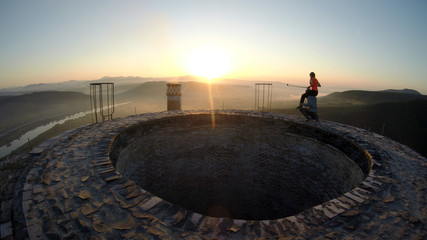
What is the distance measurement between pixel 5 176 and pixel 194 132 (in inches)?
228

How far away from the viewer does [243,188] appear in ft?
30.2

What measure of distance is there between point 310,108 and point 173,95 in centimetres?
717

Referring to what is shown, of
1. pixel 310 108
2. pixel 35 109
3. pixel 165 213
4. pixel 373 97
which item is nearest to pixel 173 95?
pixel 310 108

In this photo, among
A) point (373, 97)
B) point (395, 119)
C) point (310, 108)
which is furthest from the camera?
point (373, 97)

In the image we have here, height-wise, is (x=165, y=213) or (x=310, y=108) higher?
(x=310, y=108)

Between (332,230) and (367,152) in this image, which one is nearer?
(332,230)

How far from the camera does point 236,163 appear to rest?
915 cm

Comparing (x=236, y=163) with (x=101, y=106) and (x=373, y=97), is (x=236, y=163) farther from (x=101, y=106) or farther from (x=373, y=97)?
(x=373, y=97)

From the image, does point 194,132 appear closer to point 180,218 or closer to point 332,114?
point 180,218

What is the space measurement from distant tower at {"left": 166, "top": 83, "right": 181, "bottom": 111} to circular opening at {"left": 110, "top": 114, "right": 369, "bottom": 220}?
332 centimetres

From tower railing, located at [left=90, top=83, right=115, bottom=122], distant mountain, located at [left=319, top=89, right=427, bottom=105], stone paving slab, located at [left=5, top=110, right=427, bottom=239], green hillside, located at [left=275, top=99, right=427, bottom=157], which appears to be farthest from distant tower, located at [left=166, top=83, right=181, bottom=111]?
distant mountain, located at [left=319, top=89, right=427, bottom=105]

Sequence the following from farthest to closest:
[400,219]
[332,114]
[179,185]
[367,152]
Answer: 1. [332,114]
2. [179,185]
3. [367,152]
4. [400,219]

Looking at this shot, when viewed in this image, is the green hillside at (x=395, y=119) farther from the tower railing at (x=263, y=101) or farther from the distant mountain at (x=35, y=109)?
the distant mountain at (x=35, y=109)

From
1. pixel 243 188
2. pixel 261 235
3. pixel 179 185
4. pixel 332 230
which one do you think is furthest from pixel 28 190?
pixel 243 188
